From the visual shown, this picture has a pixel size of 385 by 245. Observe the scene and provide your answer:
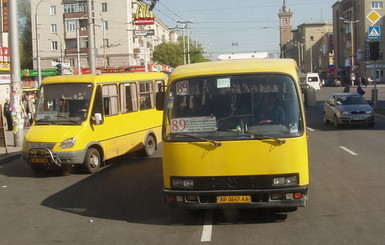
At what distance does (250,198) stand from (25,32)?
89.6 metres

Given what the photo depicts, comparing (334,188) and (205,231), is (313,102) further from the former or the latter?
(205,231)

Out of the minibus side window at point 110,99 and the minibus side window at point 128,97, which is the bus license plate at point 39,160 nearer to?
the minibus side window at point 110,99

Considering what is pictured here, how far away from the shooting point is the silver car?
20.7m

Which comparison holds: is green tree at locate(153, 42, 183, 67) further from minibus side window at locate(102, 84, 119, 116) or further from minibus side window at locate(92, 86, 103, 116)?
minibus side window at locate(92, 86, 103, 116)

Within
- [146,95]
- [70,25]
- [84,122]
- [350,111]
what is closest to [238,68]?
[84,122]

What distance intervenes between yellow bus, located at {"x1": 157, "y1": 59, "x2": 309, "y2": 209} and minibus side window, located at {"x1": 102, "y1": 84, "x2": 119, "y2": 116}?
5.90 meters

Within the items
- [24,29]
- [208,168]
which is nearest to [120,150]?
[208,168]

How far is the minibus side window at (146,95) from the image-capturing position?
14648 millimetres

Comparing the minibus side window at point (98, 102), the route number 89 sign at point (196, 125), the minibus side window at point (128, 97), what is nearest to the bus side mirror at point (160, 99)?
the route number 89 sign at point (196, 125)

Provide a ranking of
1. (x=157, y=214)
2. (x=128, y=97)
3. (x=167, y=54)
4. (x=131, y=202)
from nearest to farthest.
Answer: (x=157, y=214), (x=131, y=202), (x=128, y=97), (x=167, y=54)

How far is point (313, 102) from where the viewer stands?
8281 millimetres

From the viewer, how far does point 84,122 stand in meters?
12.1

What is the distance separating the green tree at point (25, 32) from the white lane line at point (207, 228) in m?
83.4

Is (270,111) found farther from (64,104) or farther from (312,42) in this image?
Result: (312,42)
